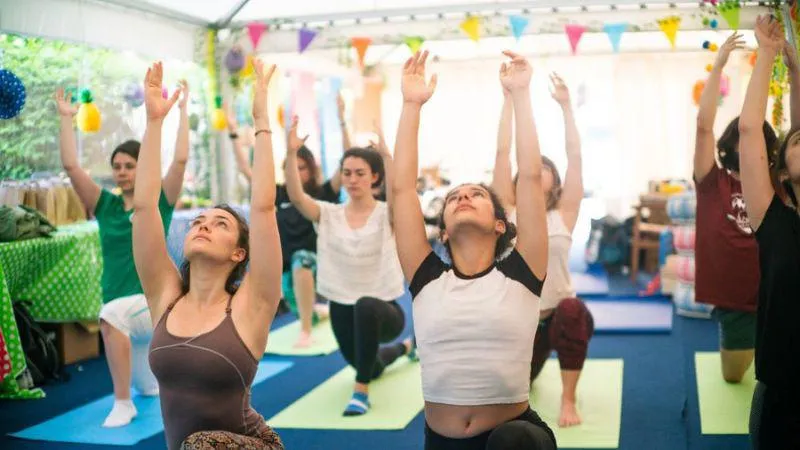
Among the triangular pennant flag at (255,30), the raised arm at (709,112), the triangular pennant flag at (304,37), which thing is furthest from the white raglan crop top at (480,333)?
the triangular pennant flag at (255,30)

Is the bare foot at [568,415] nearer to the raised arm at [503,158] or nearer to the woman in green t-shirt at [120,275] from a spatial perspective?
the raised arm at [503,158]

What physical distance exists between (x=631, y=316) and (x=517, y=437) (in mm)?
4163

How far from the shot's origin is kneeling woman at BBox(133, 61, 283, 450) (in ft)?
6.55

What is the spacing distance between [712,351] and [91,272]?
11.9 ft

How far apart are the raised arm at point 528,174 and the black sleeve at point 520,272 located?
1 cm

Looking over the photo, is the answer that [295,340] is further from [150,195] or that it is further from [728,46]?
[728,46]

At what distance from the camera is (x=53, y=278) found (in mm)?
4566

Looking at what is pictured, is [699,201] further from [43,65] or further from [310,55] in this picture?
[310,55]

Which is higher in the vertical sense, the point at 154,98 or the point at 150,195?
the point at 154,98

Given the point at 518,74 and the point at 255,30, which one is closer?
the point at 518,74

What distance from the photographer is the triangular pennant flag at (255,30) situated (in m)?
6.67

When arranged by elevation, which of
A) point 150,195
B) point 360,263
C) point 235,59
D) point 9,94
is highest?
point 235,59

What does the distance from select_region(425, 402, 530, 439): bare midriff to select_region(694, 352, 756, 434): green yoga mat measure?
1.47 meters

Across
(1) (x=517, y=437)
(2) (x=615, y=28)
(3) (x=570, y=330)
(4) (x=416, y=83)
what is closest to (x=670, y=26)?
(2) (x=615, y=28)
